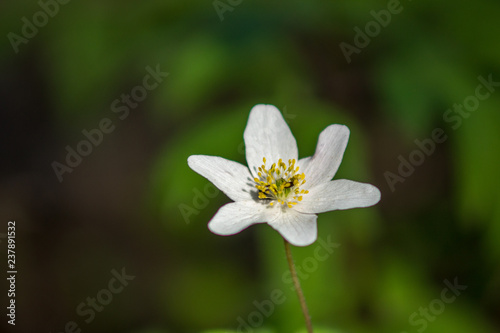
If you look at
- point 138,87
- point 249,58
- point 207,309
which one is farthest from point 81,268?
point 249,58

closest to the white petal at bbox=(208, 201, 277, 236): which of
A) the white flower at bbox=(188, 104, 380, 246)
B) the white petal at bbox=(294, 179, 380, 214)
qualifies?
the white flower at bbox=(188, 104, 380, 246)

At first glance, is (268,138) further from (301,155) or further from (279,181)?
(301,155)

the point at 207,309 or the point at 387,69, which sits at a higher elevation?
the point at 387,69

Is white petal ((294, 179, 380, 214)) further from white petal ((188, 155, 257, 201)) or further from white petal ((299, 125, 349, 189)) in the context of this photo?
white petal ((188, 155, 257, 201))

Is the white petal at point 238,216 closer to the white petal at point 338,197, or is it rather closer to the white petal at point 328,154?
the white petal at point 338,197

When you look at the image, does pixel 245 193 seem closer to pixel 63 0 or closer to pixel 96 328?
pixel 63 0

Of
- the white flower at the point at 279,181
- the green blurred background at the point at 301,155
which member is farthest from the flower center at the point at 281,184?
the green blurred background at the point at 301,155
